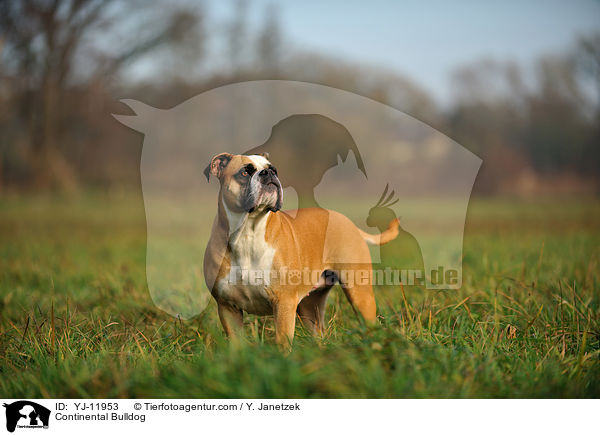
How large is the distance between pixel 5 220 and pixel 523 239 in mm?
11281

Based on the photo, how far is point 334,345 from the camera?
2500mm

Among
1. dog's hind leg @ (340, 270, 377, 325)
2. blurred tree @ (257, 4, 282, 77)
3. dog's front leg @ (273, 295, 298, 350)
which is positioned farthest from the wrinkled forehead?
blurred tree @ (257, 4, 282, 77)

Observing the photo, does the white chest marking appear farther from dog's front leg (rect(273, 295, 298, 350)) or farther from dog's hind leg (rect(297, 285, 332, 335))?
dog's hind leg (rect(297, 285, 332, 335))

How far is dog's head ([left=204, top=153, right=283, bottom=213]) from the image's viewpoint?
2.78m

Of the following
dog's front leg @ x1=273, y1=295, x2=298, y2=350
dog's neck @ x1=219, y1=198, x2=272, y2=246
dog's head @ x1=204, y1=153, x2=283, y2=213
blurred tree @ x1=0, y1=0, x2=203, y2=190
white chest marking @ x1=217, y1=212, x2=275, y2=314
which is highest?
blurred tree @ x1=0, y1=0, x2=203, y2=190

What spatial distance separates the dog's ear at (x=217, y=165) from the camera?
9.60ft

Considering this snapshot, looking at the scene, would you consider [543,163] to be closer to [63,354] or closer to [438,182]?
[438,182]

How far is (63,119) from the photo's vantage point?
17172 millimetres

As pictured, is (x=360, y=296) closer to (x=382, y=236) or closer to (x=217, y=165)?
(x=382, y=236)
